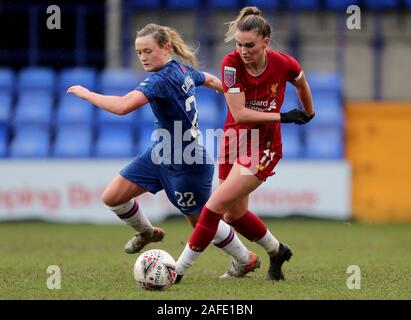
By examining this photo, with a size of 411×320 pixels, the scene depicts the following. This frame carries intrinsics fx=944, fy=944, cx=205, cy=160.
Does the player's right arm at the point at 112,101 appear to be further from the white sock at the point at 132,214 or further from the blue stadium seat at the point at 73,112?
the blue stadium seat at the point at 73,112

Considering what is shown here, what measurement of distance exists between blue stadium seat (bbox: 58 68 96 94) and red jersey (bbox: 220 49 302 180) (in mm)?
7405

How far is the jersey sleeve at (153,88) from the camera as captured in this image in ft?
21.7

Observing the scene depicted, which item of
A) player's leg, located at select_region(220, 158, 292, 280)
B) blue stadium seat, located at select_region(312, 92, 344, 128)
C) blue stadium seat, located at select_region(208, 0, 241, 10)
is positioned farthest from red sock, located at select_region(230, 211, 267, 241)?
blue stadium seat, located at select_region(208, 0, 241, 10)

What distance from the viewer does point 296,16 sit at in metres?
15.2

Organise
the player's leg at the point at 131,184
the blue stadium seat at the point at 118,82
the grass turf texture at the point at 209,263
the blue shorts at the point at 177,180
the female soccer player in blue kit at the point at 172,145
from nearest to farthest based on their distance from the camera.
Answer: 1. the grass turf texture at the point at 209,263
2. the female soccer player in blue kit at the point at 172,145
3. the blue shorts at the point at 177,180
4. the player's leg at the point at 131,184
5. the blue stadium seat at the point at 118,82

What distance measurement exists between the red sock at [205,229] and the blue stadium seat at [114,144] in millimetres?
6630

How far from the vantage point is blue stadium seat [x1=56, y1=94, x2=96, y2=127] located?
1364 centimetres

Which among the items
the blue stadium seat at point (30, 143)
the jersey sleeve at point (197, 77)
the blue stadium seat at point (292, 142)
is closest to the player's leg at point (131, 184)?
the jersey sleeve at point (197, 77)

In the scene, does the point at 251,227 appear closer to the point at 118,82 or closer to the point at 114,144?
the point at 114,144

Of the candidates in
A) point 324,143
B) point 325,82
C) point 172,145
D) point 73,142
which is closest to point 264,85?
point 172,145

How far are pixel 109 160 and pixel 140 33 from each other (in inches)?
239

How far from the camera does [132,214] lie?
746 centimetres

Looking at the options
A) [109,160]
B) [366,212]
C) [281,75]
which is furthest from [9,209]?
[281,75]

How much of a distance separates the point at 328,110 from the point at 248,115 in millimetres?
7485
